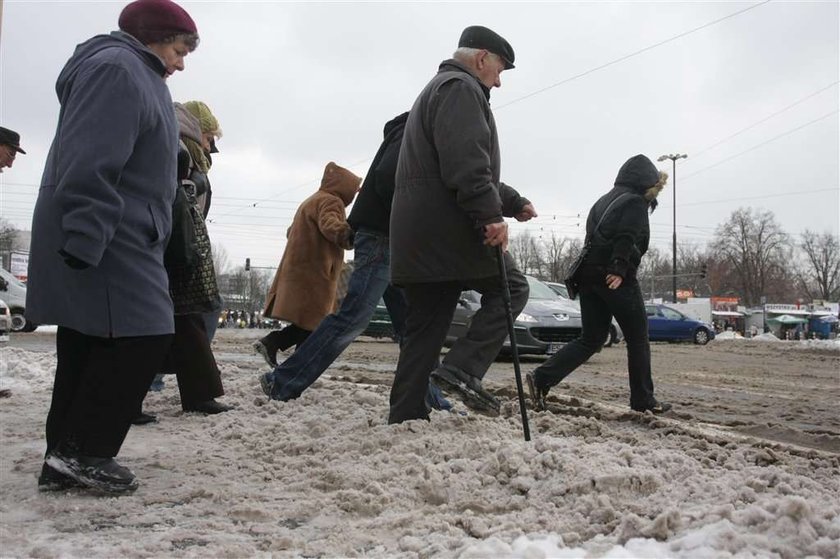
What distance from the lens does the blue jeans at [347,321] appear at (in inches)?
199

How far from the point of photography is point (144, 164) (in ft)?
10.2

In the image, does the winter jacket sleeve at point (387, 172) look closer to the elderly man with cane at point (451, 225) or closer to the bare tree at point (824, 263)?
the elderly man with cane at point (451, 225)

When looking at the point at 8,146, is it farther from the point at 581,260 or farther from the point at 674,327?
the point at 674,327

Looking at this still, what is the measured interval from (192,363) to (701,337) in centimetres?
2812

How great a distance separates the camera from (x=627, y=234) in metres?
5.40

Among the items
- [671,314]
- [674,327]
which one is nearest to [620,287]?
[674,327]

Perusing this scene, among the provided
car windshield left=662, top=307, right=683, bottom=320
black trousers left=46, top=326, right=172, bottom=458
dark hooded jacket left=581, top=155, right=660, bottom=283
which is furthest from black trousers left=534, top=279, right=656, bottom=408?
car windshield left=662, top=307, right=683, bottom=320

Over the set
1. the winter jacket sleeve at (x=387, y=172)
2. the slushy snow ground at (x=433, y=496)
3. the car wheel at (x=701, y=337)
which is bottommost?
the car wheel at (x=701, y=337)

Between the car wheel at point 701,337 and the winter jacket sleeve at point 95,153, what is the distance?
2943 cm

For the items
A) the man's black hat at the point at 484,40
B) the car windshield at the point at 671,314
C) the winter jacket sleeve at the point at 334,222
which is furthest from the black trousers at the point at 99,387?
the car windshield at the point at 671,314

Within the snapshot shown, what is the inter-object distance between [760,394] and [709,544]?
650 cm

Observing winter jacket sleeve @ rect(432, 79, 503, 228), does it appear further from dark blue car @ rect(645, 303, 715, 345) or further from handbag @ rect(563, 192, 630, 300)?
dark blue car @ rect(645, 303, 715, 345)

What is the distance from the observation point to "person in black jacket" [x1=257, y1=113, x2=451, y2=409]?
4.97 metres

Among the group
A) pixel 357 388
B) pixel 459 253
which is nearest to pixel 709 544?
pixel 459 253
